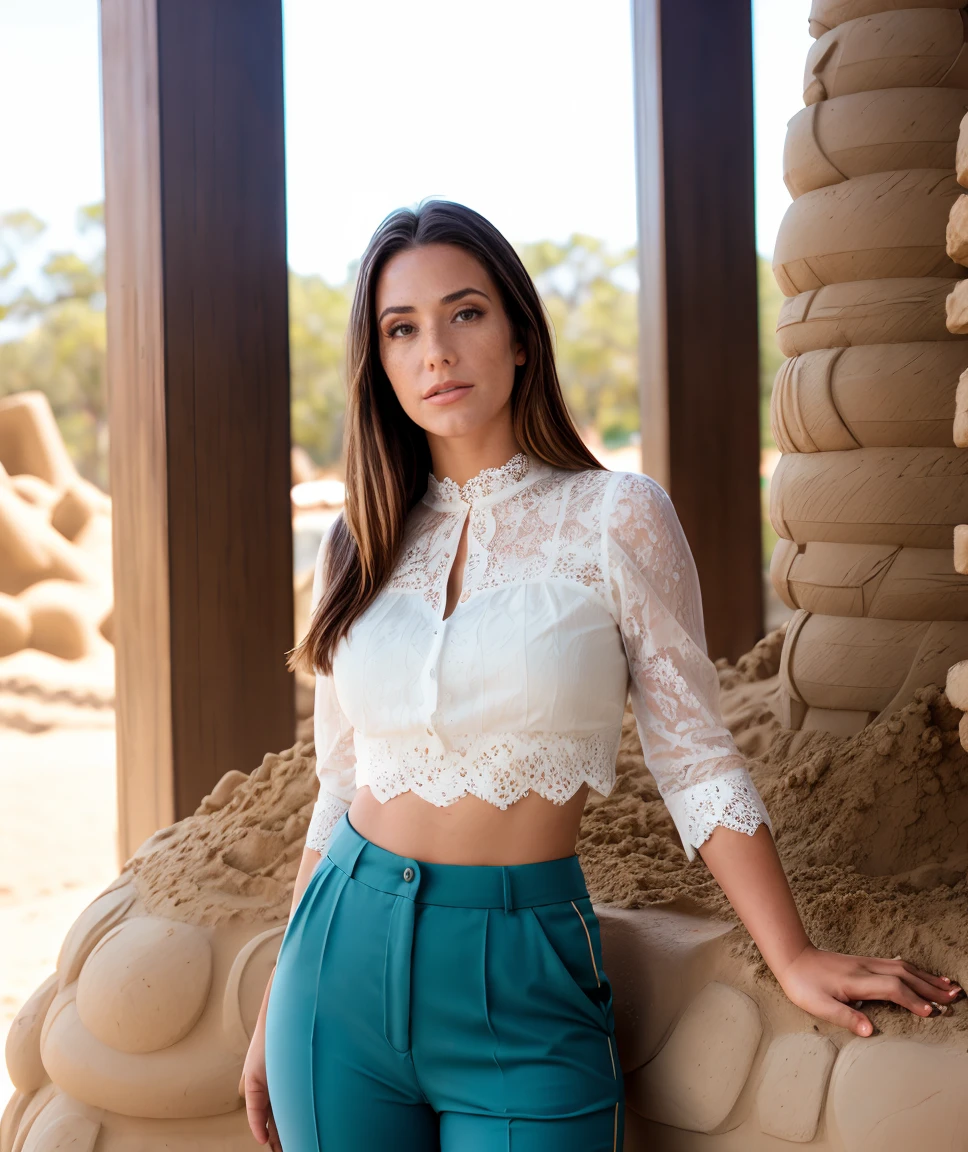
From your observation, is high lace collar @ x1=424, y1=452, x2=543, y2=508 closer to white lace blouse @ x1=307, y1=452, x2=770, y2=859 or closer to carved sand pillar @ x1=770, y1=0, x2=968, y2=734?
white lace blouse @ x1=307, y1=452, x2=770, y2=859

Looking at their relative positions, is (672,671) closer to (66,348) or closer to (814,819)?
(814,819)

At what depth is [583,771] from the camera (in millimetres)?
1715

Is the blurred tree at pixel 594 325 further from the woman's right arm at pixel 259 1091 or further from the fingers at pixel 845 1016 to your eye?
the fingers at pixel 845 1016

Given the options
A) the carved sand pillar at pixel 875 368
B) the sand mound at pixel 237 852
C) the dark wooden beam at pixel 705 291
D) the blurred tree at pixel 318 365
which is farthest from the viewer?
the blurred tree at pixel 318 365

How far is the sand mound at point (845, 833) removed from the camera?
6.14 ft

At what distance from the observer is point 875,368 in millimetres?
2480

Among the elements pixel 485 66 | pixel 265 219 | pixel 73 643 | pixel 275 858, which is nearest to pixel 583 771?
pixel 275 858

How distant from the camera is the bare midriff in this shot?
167cm

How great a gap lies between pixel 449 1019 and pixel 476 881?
189 millimetres

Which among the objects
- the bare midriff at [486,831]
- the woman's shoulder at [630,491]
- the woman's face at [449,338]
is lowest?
the bare midriff at [486,831]

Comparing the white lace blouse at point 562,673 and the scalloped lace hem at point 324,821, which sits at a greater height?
the white lace blouse at point 562,673

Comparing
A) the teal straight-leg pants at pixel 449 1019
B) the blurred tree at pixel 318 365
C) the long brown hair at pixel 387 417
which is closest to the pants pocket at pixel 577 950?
the teal straight-leg pants at pixel 449 1019

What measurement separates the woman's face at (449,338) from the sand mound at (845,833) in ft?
3.06

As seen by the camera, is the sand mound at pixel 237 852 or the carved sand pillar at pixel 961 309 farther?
the sand mound at pixel 237 852
